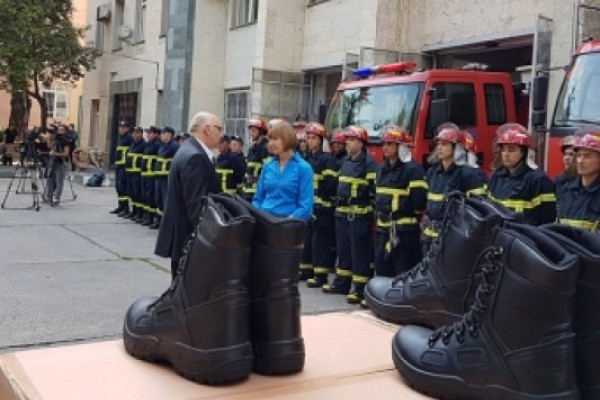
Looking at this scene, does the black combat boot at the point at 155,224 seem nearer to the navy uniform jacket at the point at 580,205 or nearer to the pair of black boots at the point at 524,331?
the navy uniform jacket at the point at 580,205

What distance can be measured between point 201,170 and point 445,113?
4772 millimetres

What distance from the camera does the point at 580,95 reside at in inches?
275

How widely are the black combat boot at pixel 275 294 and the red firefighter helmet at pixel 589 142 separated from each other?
309 centimetres

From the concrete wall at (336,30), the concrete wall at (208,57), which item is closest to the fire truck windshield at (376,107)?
the concrete wall at (336,30)

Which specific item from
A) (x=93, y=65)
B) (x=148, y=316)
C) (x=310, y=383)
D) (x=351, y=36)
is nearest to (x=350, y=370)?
(x=310, y=383)

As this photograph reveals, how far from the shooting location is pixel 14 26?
24641 millimetres

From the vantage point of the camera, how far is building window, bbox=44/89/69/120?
164 ft

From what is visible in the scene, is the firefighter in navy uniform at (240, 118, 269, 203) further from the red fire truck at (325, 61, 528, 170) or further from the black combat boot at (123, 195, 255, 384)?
the black combat boot at (123, 195, 255, 384)

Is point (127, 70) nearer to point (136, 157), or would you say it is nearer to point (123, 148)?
point (123, 148)

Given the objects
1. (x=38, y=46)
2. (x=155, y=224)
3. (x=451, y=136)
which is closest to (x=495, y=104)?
(x=451, y=136)

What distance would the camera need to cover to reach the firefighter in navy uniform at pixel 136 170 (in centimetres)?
1328

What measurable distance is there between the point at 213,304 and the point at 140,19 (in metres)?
26.3

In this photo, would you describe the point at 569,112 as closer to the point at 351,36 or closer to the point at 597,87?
the point at 597,87

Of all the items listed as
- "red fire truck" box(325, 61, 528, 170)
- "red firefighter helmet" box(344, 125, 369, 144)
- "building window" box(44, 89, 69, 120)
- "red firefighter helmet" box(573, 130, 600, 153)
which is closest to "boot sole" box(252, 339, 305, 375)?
"red firefighter helmet" box(573, 130, 600, 153)
